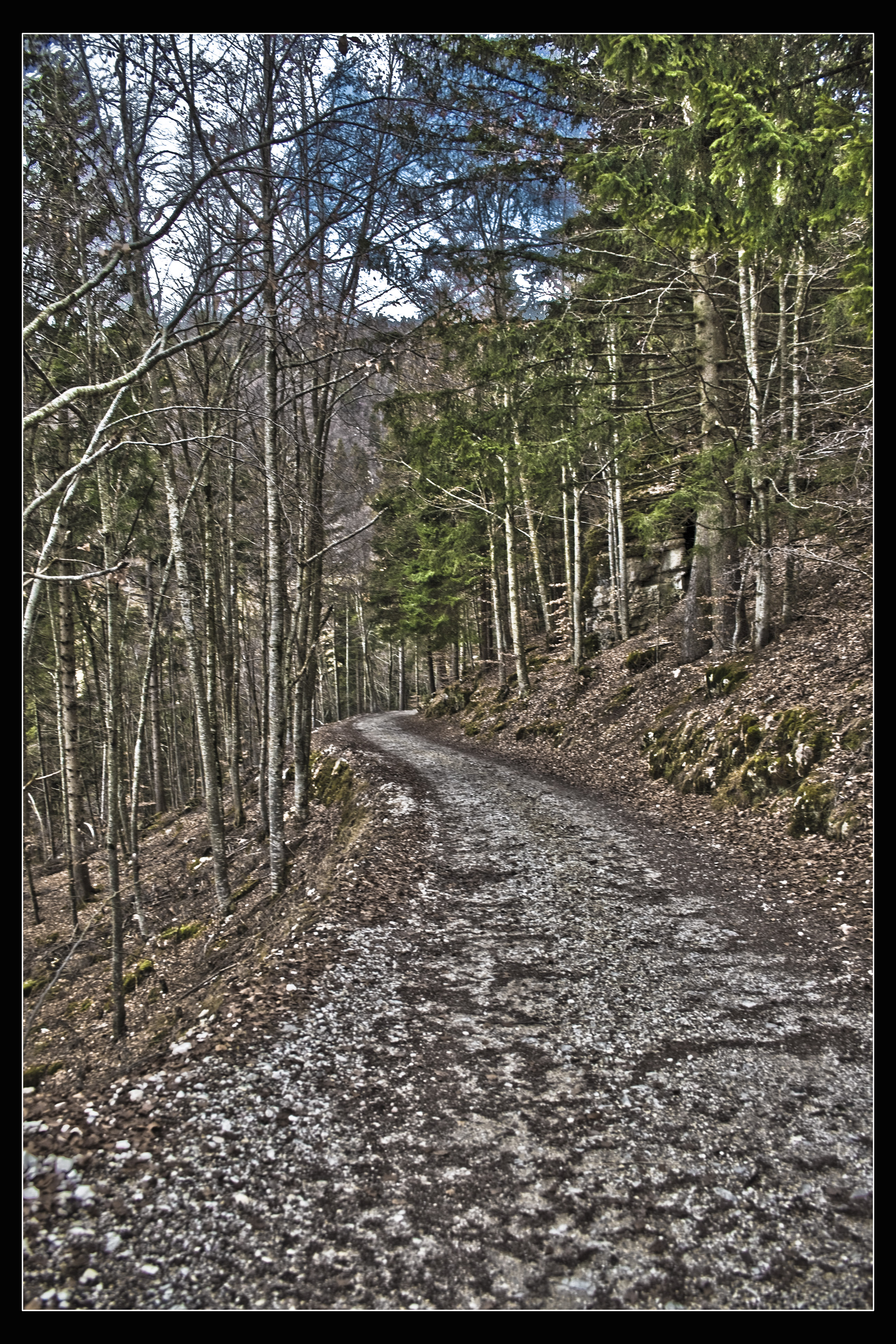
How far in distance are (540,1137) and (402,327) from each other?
329 inches

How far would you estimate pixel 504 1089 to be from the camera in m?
3.13

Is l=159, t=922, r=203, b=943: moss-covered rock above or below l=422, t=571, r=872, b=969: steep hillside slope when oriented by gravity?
below

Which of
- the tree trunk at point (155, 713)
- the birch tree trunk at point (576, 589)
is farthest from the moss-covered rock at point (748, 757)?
the tree trunk at point (155, 713)

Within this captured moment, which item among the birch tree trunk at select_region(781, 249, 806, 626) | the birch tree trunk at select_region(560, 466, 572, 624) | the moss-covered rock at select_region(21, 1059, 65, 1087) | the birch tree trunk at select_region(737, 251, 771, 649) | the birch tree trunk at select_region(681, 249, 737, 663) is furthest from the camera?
the birch tree trunk at select_region(560, 466, 572, 624)

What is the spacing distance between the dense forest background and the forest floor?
2665 millimetres

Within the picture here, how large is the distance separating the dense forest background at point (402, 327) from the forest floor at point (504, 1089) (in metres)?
2.66

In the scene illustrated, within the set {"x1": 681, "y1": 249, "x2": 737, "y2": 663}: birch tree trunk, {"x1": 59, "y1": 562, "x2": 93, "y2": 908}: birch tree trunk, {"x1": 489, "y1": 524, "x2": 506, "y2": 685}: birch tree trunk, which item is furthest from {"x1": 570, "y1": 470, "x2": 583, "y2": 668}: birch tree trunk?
{"x1": 59, "y1": 562, "x2": 93, "y2": 908}: birch tree trunk

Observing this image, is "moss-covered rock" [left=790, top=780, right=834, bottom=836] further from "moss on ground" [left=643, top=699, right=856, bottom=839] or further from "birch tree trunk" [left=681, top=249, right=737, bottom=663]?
"birch tree trunk" [left=681, top=249, right=737, bottom=663]

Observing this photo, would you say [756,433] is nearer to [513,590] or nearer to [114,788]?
[513,590]

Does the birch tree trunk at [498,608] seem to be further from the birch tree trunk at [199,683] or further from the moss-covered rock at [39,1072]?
the moss-covered rock at [39,1072]

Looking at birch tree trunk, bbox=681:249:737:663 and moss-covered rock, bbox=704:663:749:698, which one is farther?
birch tree trunk, bbox=681:249:737:663

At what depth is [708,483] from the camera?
27.2 ft

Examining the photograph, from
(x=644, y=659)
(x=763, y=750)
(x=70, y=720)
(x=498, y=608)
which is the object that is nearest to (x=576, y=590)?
(x=644, y=659)

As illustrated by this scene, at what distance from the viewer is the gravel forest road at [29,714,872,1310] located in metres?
2.10
